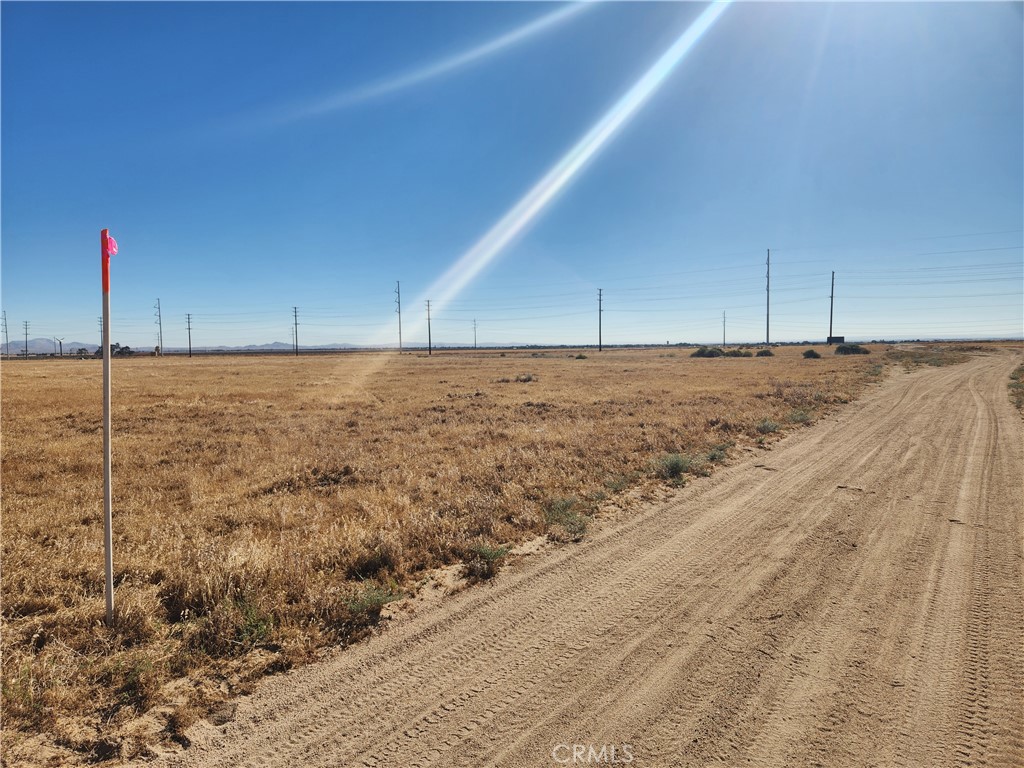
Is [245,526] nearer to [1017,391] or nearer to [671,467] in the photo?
[671,467]

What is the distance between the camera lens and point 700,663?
13.6ft

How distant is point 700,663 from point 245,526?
7358mm

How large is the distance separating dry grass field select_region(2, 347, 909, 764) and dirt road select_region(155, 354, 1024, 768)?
778 mm

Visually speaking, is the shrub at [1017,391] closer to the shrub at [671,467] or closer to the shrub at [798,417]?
the shrub at [798,417]

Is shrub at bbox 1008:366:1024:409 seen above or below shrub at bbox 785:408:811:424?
above

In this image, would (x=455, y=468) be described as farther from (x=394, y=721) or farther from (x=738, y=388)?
(x=738, y=388)

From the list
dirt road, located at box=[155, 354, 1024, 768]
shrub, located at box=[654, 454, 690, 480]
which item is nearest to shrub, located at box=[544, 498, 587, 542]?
dirt road, located at box=[155, 354, 1024, 768]

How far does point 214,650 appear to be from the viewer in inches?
175

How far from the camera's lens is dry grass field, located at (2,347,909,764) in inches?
155

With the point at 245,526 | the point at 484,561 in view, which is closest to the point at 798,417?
the point at 484,561

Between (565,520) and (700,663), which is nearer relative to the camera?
(700,663)

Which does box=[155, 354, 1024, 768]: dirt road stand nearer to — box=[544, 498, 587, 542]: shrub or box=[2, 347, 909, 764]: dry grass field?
box=[544, 498, 587, 542]: shrub

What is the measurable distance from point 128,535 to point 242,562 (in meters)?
2.90

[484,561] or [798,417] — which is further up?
[798,417]
